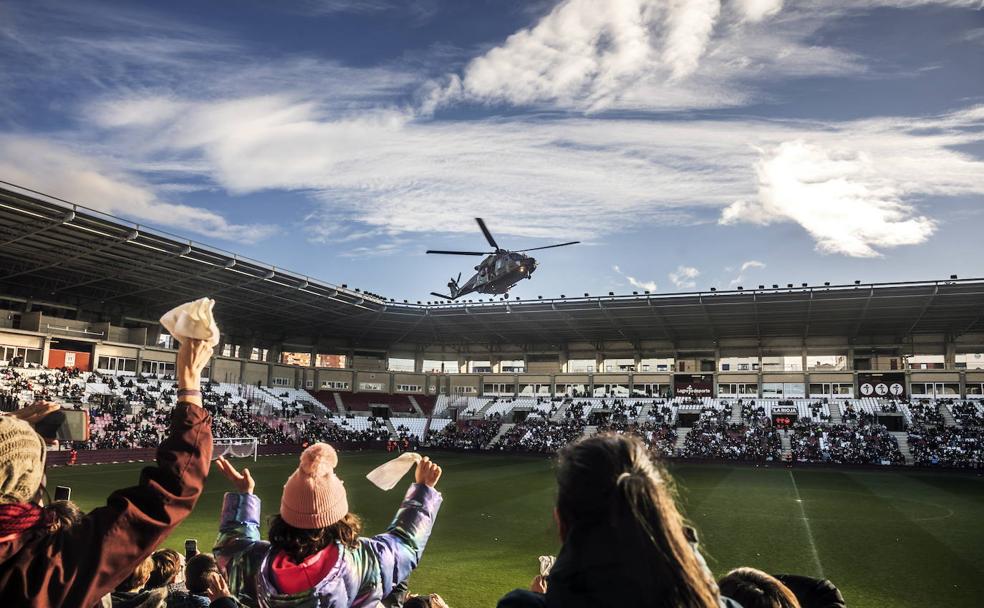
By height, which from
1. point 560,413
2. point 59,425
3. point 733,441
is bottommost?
point 733,441

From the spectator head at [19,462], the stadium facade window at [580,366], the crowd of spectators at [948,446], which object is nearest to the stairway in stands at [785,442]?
the crowd of spectators at [948,446]

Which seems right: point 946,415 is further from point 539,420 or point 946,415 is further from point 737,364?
point 539,420

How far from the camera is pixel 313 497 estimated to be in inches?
103

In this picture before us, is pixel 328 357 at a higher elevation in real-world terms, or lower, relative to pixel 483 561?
higher

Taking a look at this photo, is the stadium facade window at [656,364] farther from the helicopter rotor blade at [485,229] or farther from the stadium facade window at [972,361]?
the helicopter rotor blade at [485,229]

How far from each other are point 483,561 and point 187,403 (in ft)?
34.5

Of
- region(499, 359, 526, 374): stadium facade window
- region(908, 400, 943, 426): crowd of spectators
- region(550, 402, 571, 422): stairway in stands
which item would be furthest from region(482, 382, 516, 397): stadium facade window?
region(908, 400, 943, 426): crowd of spectators

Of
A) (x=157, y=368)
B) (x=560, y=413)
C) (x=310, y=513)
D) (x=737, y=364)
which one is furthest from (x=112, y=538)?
(x=737, y=364)

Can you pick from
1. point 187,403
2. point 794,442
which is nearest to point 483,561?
point 187,403

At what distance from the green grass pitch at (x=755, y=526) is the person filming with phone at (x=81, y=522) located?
1220mm

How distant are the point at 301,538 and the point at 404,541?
51cm

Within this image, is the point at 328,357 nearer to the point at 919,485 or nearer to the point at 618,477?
the point at 919,485

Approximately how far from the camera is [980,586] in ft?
34.0

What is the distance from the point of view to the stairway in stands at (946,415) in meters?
42.6
